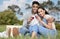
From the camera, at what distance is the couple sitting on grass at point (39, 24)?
1.41 metres

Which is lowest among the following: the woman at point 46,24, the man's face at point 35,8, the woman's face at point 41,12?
the woman at point 46,24

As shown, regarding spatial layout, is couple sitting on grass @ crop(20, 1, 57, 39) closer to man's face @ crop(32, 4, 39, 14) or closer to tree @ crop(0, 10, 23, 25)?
man's face @ crop(32, 4, 39, 14)

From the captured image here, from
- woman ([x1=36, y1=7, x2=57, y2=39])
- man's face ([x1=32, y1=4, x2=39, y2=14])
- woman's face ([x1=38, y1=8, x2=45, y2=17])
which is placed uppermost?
man's face ([x1=32, y1=4, x2=39, y2=14])

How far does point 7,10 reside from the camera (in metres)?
1.46

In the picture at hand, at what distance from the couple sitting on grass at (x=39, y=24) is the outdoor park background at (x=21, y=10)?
47mm

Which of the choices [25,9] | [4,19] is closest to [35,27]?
[25,9]

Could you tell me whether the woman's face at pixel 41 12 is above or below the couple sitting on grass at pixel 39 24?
above

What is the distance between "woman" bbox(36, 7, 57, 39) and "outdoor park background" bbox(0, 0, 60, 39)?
0.04 m

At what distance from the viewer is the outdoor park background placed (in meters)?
1.45

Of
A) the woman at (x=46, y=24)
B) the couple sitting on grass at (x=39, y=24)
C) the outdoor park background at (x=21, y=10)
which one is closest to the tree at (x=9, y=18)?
the outdoor park background at (x=21, y=10)

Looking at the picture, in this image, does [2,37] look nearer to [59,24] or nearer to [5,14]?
[5,14]

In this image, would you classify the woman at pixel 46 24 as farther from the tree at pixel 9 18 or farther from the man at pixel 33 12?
the tree at pixel 9 18

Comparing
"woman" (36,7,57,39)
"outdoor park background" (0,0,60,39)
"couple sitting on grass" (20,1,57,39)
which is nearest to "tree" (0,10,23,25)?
"outdoor park background" (0,0,60,39)

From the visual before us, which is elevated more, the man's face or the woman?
the man's face
